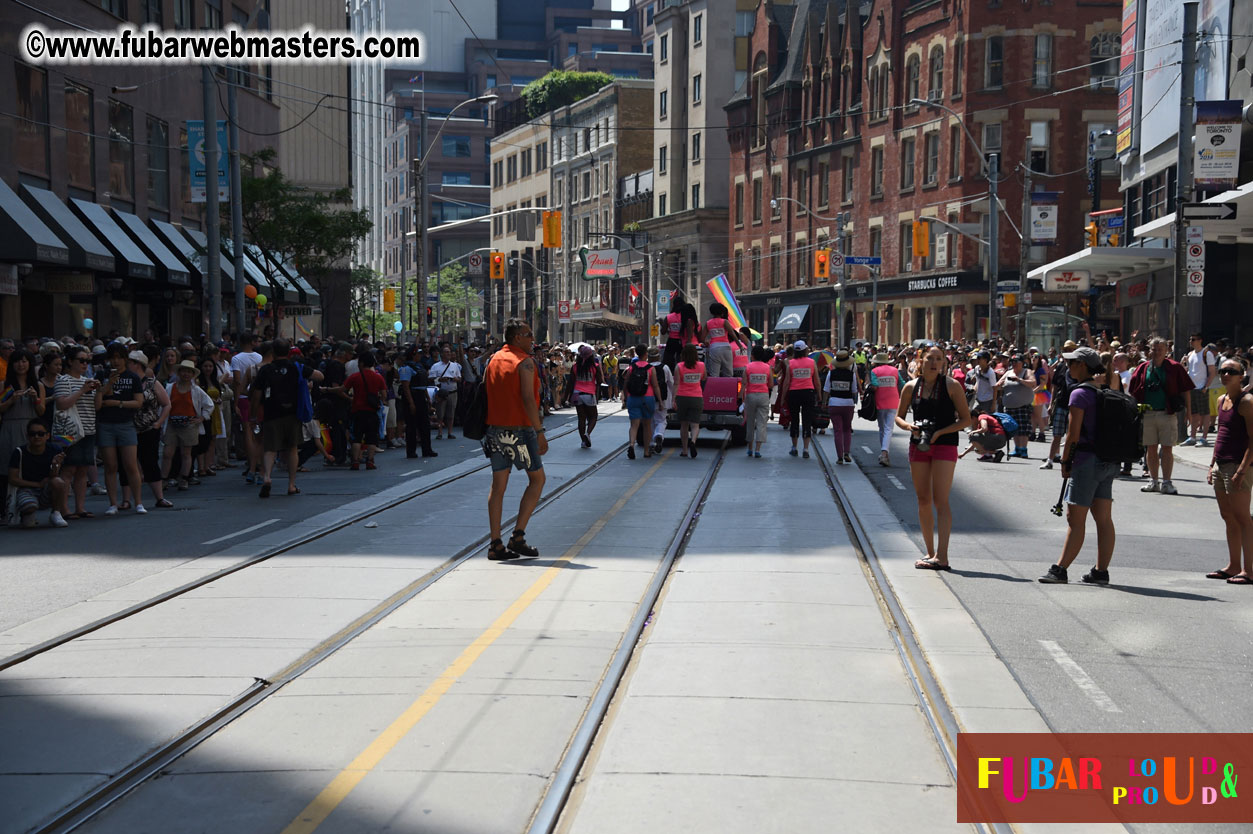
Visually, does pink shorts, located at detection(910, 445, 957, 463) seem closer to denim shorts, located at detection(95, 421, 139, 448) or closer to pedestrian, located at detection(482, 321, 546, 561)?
pedestrian, located at detection(482, 321, 546, 561)

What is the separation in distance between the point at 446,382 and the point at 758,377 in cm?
707

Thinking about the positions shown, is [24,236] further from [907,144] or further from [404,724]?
[907,144]

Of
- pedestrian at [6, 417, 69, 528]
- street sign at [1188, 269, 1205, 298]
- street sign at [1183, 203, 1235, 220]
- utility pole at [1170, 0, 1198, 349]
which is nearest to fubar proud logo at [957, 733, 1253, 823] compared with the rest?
pedestrian at [6, 417, 69, 528]

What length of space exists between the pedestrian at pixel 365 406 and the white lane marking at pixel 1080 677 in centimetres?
1321

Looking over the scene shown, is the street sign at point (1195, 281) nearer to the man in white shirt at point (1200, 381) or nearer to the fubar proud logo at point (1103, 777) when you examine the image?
the man in white shirt at point (1200, 381)

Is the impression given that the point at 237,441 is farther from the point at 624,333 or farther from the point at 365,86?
the point at 365,86

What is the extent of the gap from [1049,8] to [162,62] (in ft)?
125

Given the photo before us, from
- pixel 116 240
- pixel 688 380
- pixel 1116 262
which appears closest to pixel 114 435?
pixel 688 380

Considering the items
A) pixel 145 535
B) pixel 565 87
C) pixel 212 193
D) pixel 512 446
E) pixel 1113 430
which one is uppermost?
pixel 565 87

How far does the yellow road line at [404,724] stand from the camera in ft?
17.2

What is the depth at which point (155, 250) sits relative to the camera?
31.9 meters

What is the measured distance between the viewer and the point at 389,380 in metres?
23.8

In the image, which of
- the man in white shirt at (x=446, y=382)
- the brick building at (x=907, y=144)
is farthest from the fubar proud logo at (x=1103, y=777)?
the brick building at (x=907, y=144)

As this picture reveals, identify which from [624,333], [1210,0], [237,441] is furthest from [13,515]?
[624,333]
